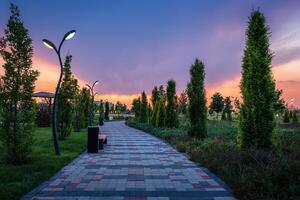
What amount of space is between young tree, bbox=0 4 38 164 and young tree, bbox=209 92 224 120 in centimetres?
6323

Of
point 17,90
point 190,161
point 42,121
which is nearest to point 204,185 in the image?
point 190,161

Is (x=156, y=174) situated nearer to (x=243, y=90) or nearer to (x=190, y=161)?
(x=190, y=161)

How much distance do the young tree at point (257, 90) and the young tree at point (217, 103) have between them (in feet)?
197

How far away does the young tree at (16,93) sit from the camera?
11.2 meters

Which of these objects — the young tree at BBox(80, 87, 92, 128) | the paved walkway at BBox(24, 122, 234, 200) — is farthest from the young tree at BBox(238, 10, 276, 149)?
the young tree at BBox(80, 87, 92, 128)

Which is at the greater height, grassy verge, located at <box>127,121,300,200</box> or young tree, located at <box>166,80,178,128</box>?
young tree, located at <box>166,80,178,128</box>

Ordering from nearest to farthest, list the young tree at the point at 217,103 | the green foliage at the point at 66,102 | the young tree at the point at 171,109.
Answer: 1. the green foliage at the point at 66,102
2. the young tree at the point at 171,109
3. the young tree at the point at 217,103

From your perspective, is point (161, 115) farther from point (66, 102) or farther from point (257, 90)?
point (257, 90)

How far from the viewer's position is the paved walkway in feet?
24.5

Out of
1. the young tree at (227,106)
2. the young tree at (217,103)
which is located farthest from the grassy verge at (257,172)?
the young tree at (217,103)

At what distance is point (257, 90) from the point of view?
12.5 metres

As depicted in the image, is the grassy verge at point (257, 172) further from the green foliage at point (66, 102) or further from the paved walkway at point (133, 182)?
the green foliage at point (66, 102)

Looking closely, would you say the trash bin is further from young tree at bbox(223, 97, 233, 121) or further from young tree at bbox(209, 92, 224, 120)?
young tree at bbox(209, 92, 224, 120)

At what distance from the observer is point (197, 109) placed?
20.1 m
